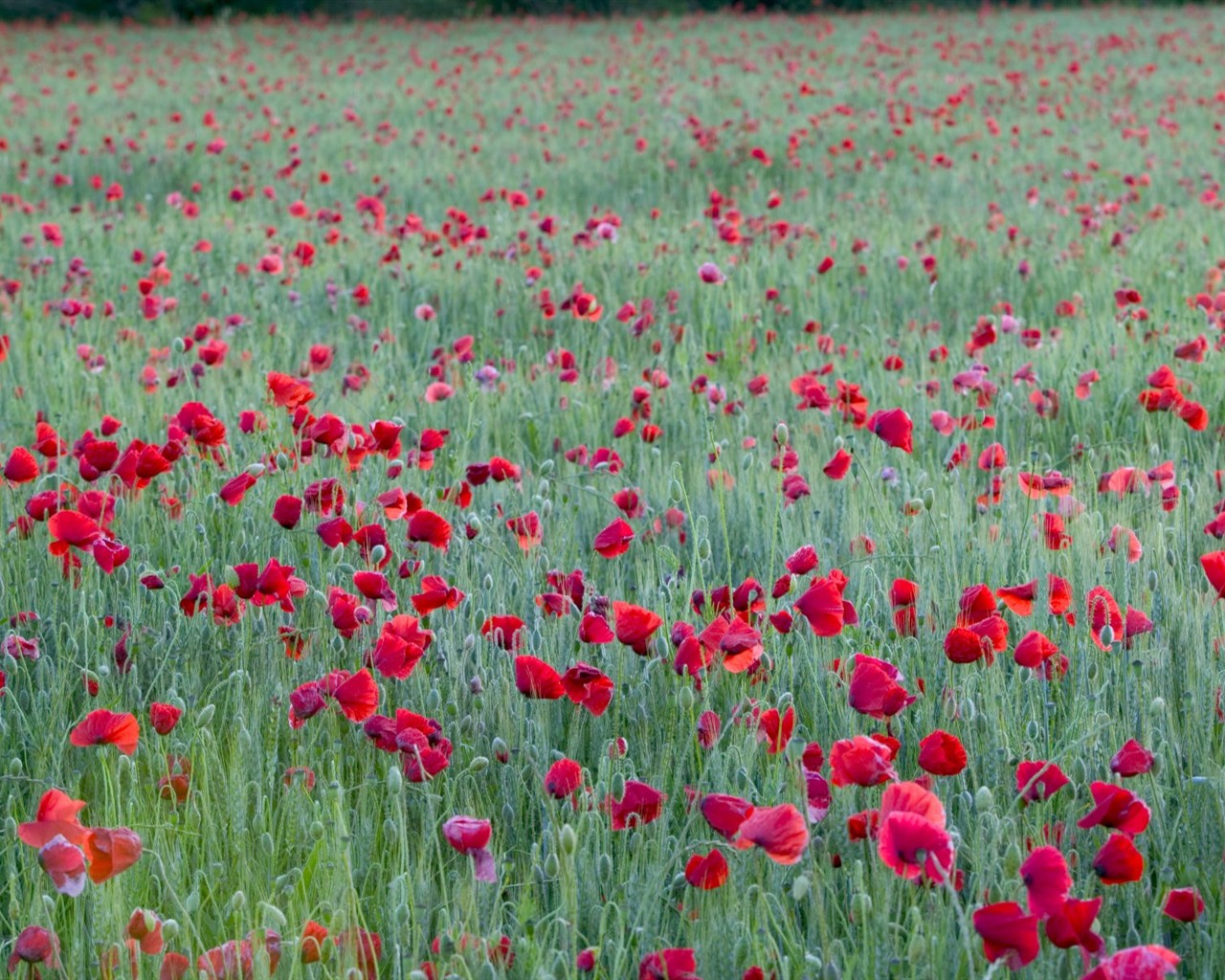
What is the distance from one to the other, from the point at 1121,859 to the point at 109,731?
1091 millimetres

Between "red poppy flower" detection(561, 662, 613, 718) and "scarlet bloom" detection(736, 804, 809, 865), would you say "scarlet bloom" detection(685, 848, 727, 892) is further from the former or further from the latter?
"red poppy flower" detection(561, 662, 613, 718)

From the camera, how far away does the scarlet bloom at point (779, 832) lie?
48.8 inches

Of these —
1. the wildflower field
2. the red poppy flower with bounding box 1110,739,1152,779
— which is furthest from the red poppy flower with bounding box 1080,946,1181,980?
the red poppy flower with bounding box 1110,739,1152,779

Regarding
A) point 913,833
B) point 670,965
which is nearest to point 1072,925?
point 913,833

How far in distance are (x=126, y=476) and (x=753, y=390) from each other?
4.80 ft

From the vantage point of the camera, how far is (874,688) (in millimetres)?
1487

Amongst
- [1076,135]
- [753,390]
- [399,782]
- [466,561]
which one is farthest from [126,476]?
[1076,135]

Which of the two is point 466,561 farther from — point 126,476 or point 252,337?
point 252,337

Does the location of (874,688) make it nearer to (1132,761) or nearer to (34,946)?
(1132,761)

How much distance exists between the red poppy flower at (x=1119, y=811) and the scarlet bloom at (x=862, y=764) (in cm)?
20

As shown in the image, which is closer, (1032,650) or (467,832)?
(467,832)

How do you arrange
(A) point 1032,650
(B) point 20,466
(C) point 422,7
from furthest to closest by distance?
(C) point 422,7
(B) point 20,466
(A) point 1032,650

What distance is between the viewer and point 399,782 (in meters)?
1.38

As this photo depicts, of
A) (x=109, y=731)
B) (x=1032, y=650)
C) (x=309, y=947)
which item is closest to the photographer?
(x=309, y=947)
